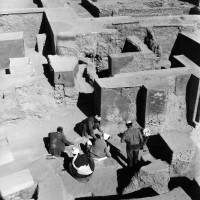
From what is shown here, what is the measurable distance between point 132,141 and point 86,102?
8.91 feet

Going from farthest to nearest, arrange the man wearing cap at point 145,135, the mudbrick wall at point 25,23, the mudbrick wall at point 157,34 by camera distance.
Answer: the mudbrick wall at point 25,23, the mudbrick wall at point 157,34, the man wearing cap at point 145,135

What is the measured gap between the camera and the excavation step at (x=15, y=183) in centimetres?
518

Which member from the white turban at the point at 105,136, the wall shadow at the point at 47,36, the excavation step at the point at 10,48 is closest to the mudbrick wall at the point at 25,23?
the wall shadow at the point at 47,36

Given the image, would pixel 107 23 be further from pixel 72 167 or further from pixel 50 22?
pixel 72 167

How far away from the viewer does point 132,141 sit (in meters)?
7.09

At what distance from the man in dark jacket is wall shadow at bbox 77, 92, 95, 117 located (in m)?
1.85

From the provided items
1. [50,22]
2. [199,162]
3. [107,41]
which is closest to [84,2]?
[50,22]

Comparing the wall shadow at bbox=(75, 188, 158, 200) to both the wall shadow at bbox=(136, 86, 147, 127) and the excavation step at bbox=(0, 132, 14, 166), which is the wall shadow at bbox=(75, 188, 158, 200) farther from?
the wall shadow at bbox=(136, 86, 147, 127)

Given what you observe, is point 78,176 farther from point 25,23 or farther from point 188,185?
point 25,23

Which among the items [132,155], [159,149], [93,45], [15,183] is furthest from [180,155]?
[93,45]

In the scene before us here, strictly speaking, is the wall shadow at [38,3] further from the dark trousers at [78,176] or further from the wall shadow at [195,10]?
the dark trousers at [78,176]

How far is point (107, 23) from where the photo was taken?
11.3 metres

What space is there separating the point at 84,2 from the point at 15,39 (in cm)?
607

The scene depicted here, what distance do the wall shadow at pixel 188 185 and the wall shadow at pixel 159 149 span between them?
0.40 m
